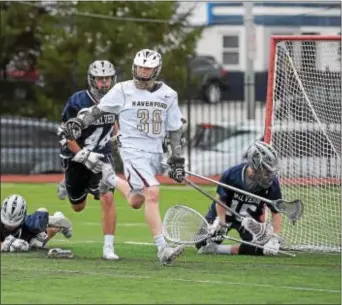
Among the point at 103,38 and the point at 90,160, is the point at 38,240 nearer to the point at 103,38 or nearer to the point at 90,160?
the point at 90,160

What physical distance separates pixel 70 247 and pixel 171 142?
6.52 feet

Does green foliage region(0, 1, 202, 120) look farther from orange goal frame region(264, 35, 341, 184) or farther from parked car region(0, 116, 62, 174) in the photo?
orange goal frame region(264, 35, 341, 184)

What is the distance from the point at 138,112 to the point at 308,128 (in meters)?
3.00

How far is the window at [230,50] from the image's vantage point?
41.6 m

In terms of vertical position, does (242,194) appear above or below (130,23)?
below

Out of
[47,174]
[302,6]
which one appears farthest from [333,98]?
[302,6]

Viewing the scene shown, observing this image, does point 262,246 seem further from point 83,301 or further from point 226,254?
point 83,301

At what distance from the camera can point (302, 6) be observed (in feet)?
132

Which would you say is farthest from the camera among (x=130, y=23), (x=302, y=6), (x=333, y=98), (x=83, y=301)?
(x=302, y=6)

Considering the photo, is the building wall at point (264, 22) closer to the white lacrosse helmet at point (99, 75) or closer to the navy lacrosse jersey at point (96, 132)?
the navy lacrosse jersey at point (96, 132)

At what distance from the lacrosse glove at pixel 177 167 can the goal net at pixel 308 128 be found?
5.77 feet

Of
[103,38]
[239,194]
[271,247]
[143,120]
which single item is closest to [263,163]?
[239,194]

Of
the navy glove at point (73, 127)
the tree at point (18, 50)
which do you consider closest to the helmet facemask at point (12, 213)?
the navy glove at point (73, 127)

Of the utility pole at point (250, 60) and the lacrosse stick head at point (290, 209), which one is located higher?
the utility pole at point (250, 60)
